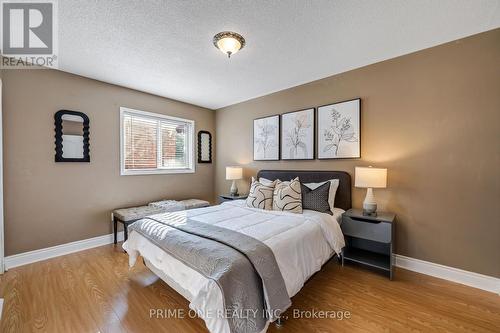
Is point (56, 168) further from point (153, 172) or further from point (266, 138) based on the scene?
point (266, 138)

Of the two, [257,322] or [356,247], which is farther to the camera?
[356,247]

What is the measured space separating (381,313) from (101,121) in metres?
4.27

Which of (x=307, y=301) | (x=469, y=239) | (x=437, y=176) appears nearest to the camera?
(x=307, y=301)

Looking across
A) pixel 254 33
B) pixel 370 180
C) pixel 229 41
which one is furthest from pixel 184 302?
pixel 254 33

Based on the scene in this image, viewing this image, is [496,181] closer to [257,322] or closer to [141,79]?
[257,322]

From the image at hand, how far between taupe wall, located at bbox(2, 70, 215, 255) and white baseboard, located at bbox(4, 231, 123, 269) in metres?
0.07

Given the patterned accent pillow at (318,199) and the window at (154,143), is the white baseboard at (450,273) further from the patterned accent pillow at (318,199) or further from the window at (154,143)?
the window at (154,143)

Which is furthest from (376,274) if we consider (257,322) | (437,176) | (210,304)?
(210,304)

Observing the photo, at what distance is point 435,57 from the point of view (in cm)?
239

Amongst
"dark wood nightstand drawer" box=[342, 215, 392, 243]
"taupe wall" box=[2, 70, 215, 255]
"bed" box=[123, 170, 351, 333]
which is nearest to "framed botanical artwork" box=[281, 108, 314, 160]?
"bed" box=[123, 170, 351, 333]

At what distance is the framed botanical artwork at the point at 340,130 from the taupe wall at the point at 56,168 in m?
3.08

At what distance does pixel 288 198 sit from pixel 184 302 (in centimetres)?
161

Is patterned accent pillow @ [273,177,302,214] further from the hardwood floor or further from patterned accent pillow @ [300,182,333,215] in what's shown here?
the hardwood floor

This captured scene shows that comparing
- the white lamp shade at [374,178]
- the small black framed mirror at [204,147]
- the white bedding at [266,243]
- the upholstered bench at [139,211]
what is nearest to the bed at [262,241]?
the white bedding at [266,243]
